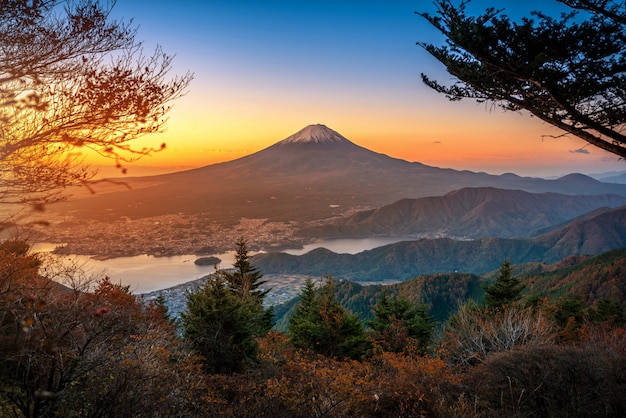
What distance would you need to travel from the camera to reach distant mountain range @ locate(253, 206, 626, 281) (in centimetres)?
10412

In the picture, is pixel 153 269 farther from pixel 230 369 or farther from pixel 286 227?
pixel 286 227

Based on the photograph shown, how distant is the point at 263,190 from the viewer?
166750 millimetres

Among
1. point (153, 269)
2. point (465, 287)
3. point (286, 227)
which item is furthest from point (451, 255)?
point (153, 269)

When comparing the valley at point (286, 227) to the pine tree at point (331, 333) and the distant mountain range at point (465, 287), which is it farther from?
the pine tree at point (331, 333)

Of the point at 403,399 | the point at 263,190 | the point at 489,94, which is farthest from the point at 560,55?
the point at 263,190

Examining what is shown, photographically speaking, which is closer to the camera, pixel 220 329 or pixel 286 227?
pixel 220 329

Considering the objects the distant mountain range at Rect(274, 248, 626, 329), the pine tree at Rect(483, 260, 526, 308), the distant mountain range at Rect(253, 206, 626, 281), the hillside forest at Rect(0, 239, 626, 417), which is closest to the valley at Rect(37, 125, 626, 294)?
the distant mountain range at Rect(253, 206, 626, 281)

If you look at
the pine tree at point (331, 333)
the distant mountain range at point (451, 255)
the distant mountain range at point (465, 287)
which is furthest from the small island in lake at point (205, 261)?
the pine tree at point (331, 333)

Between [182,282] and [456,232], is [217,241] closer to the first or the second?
[182,282]

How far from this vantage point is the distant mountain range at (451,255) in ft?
342

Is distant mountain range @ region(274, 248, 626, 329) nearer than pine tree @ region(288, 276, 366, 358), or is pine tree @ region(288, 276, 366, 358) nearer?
pine tree @ region(288, 276, 366, 358)

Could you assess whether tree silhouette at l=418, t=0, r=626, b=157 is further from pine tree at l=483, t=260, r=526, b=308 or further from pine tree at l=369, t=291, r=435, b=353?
pine tree at l=483, t=260, r=526, b=308

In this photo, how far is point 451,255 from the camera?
130m

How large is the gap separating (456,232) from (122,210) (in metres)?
156
